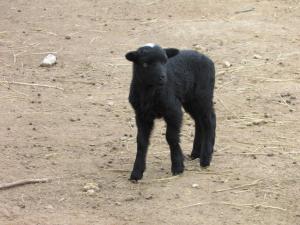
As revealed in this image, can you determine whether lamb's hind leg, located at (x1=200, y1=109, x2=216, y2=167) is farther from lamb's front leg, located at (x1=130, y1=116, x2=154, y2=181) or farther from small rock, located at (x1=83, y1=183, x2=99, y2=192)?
small rock, located at (x1=83, y1=183, x2=99, y2=192)

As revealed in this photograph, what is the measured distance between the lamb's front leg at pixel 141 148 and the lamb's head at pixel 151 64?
0.47 meters

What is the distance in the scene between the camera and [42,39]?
37.8 feet

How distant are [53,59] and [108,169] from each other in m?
3.71

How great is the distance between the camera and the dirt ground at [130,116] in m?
6.36

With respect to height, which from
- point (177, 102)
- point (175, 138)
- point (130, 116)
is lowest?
point (130, 116)

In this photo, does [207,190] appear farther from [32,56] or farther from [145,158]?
[32,56]

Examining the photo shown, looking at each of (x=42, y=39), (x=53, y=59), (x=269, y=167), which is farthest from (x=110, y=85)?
(x=269, y=167)

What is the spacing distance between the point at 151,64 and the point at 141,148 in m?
0.86

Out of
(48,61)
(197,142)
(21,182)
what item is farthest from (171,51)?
(48,61)

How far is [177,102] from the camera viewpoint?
22.6 feet

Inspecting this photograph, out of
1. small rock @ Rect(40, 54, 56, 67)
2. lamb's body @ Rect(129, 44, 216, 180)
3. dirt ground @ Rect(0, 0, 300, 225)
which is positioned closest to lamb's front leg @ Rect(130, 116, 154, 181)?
lamb's body @ Rect(129, 44, 216, 180)

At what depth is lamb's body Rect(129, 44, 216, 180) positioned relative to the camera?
6.76 m

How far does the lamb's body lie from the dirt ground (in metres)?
0.21

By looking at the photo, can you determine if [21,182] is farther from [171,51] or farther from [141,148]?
[171,51]
